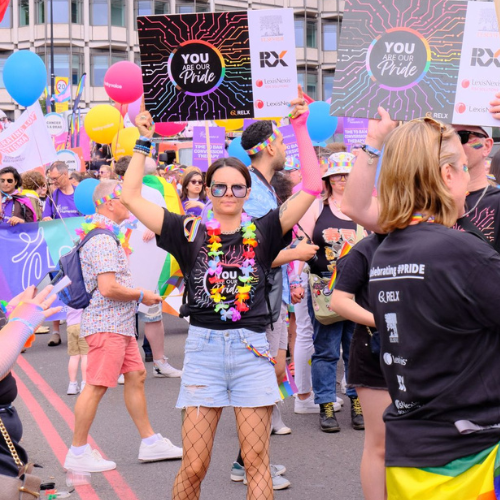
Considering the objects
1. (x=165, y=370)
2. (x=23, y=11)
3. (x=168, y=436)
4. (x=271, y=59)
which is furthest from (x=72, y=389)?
(x=23, y=11)

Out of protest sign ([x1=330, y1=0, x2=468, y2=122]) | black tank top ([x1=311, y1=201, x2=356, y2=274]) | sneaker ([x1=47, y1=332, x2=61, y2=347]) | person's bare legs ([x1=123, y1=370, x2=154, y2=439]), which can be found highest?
protest sign ([x1=330, y1=0, x2=468, y2=122])

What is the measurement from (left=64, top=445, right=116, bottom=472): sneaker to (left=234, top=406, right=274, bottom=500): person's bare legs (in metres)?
1.84

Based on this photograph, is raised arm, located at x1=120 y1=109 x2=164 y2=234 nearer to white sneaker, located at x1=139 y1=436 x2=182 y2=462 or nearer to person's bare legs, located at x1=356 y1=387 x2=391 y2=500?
person's bare legs, located at x1=356 y1=387 x2=391 y2=500

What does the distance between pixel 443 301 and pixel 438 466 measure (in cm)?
50

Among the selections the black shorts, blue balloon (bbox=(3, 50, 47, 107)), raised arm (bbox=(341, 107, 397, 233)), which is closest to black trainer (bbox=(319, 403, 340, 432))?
the black shorts

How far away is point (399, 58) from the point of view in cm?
418

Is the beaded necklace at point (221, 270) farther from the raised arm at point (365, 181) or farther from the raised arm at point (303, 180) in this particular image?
the raised arm at point (365, 181)

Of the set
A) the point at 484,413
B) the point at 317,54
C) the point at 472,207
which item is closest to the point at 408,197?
the point at 484,413

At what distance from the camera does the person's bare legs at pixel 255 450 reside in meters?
4.07

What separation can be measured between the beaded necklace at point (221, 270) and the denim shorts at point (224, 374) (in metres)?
0.11

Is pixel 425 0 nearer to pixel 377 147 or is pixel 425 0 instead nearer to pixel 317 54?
pixel 377 147

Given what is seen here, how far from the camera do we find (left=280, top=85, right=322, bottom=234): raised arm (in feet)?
14.0

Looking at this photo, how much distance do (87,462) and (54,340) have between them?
5.63 m

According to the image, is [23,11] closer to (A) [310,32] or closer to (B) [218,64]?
(A) [310,32]
